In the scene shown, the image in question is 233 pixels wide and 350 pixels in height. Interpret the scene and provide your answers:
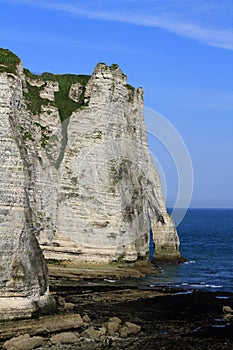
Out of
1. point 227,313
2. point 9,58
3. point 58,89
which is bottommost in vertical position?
point 227,313

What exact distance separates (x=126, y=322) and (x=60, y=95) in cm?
3280

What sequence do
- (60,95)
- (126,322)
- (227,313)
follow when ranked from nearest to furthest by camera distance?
(126,322) < (227,313) < (60,95)

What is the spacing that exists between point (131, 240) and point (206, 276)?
26.7 feet

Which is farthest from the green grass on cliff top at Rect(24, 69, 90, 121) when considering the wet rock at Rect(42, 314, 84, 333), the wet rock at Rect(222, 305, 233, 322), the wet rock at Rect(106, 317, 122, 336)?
the wet rock at Rect(106, 317, 122, 336)

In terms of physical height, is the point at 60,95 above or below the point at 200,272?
above

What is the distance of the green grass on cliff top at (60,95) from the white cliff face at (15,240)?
19379 millimetres

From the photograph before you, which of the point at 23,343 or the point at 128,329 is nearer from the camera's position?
the point at 23,343

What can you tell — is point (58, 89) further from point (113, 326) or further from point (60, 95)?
point (113, 326)

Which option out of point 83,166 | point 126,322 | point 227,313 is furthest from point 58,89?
point 126,322

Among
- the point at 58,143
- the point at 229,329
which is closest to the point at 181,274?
the point at 58,143

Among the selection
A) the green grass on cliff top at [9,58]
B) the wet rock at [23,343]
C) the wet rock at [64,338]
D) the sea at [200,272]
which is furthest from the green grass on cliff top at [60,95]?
the wet rock at [23,343]

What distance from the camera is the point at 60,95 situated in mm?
63031

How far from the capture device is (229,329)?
35969 mm

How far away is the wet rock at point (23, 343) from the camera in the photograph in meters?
29.6
